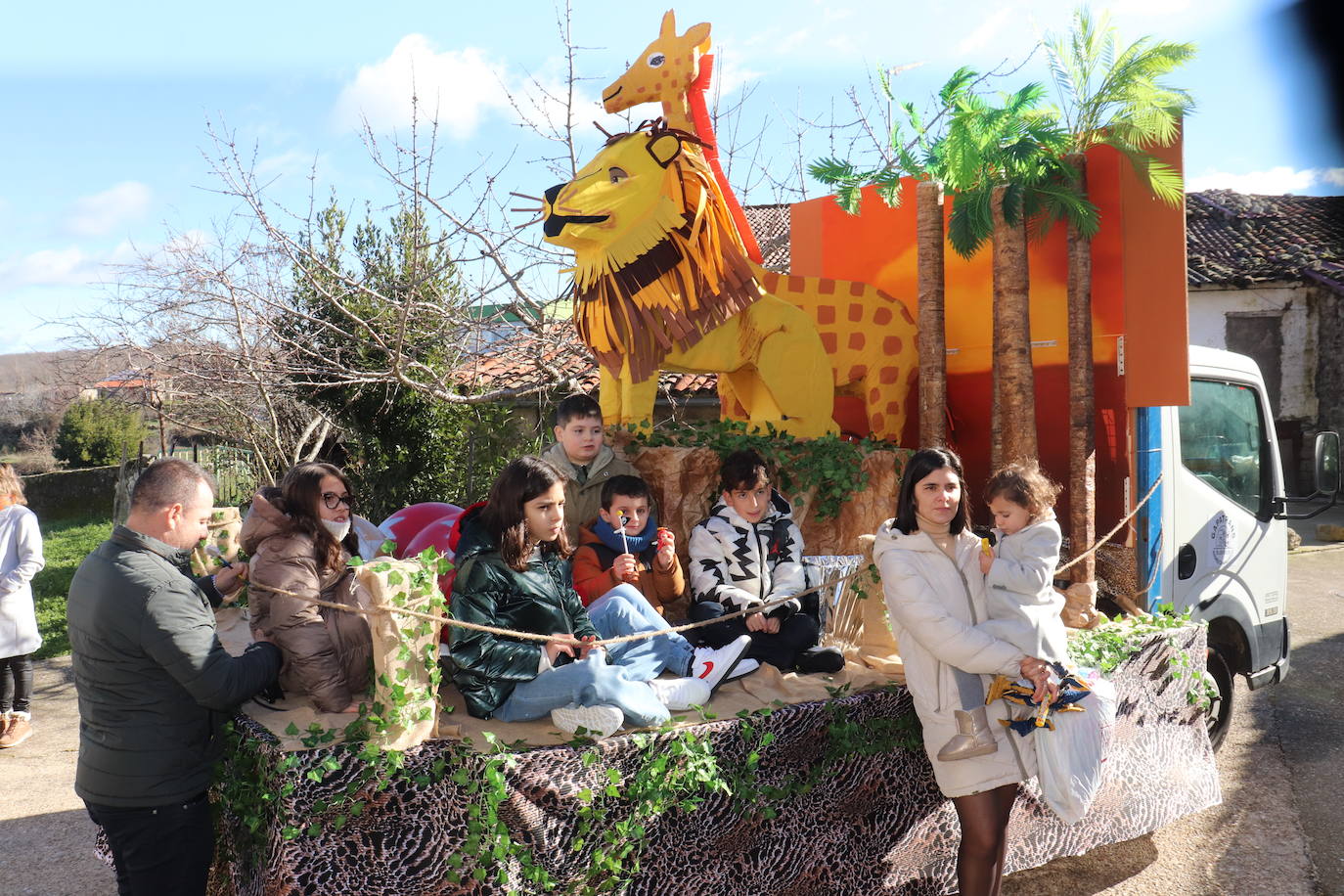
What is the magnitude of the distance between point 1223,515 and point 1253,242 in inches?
586

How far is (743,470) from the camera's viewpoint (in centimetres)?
379

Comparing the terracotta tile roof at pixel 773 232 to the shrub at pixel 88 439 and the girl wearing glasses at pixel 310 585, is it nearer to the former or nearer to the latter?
the girl wearing glasses at pixel 310 585

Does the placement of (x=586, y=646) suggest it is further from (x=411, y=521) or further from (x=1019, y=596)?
(x=411, y=521)

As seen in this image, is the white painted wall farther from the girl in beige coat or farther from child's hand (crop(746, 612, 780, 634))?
the girl in beige coat

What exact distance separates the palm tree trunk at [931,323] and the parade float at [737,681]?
0.22m

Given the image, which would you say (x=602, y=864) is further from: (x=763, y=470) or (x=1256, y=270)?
(x=1256, y=270)

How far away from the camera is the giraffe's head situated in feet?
14.4

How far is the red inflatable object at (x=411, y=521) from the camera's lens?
15.0 feet

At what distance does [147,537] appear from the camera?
257cm

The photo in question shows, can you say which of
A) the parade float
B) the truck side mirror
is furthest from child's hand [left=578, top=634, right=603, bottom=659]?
the truck side mirror

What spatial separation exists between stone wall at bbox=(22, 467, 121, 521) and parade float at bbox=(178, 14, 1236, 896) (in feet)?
54.9

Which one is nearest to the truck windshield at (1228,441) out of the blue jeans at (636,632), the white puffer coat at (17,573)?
the blue jeans at (636,632)

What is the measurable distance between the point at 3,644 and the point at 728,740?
426 centimetres

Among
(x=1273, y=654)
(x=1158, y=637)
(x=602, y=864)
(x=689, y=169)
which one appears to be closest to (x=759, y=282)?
(x=689, y=169)
